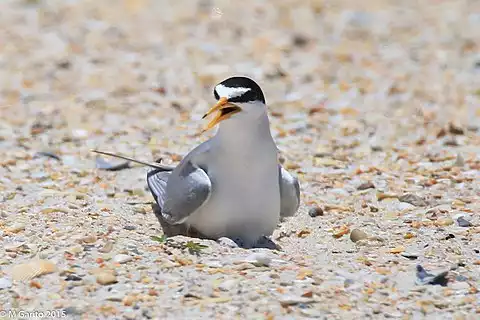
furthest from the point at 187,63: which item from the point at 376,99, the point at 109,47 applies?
the point at 376,99

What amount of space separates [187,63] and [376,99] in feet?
5.65

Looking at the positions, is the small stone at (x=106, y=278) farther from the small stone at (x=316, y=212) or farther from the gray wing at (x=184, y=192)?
the small stone at (x=316, y=212)

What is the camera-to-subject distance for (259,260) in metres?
4.37

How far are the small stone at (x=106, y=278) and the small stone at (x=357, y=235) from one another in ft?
4.22

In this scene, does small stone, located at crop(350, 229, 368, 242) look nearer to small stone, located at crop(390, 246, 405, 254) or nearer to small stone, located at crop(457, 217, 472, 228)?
small stone, located at crop(390, 246, 405, 254)

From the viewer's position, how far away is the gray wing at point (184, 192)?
4.80m

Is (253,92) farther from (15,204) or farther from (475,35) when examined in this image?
(475,35)

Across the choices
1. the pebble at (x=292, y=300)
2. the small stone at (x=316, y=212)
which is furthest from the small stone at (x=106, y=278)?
the small stone at (x=316, y=212)

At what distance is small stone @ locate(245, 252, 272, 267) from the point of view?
4.36m

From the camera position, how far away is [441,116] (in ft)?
24.0

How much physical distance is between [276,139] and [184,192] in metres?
2.10

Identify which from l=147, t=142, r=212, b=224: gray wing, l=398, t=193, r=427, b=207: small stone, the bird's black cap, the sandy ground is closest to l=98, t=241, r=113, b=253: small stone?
the sandy ground

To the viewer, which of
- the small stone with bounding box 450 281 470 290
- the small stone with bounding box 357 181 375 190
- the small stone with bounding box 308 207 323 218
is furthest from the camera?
the small stone with bounding box 357 181 375 190

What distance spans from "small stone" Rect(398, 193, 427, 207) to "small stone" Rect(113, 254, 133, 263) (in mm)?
1772
